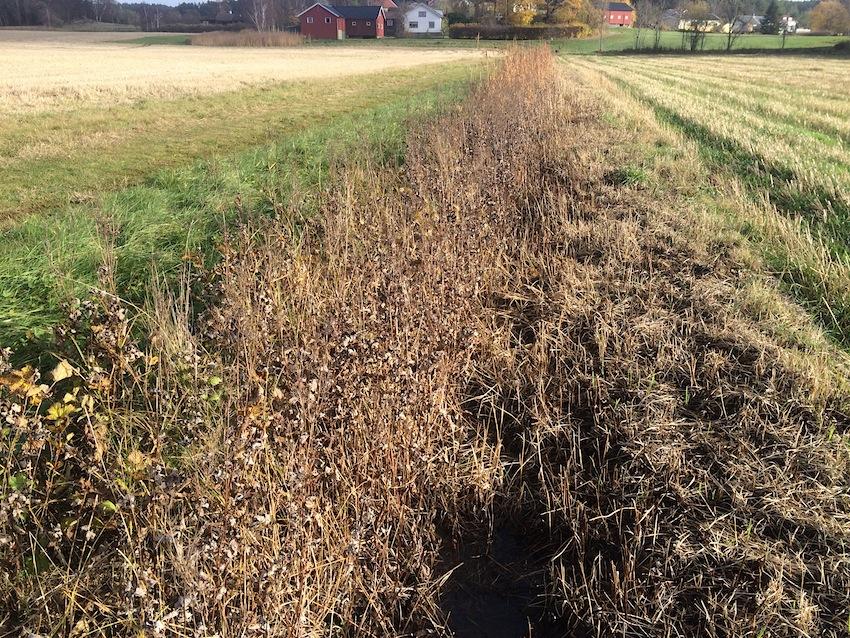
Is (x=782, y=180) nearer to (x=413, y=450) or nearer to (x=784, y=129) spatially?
(x=784, y=129)

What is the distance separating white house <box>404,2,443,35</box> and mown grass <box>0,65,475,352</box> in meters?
76.4

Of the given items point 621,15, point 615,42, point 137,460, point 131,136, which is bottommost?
point 137,460

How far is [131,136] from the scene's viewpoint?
1073cm

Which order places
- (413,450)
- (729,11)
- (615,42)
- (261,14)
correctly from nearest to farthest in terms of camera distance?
(413,450) < (615,42) < (729,11) < (261,14)

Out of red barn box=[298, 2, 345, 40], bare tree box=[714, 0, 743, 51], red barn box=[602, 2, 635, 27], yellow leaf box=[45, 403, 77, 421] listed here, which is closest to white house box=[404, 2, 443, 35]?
red barn box=[298, 2, 345, 40]

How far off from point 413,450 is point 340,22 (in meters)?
77.2

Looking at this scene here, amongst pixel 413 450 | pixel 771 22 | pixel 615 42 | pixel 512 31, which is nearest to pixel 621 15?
pixel 771 22

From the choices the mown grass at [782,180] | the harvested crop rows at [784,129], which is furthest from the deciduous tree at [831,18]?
the mown grass at [782,180]

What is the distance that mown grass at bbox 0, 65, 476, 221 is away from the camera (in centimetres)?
748

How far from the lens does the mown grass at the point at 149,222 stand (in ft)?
13.6

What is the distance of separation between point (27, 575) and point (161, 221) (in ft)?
14.7

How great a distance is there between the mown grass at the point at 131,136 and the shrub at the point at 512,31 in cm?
5011

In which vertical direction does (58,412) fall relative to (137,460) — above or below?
above

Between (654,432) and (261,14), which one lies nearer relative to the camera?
(654,432)
